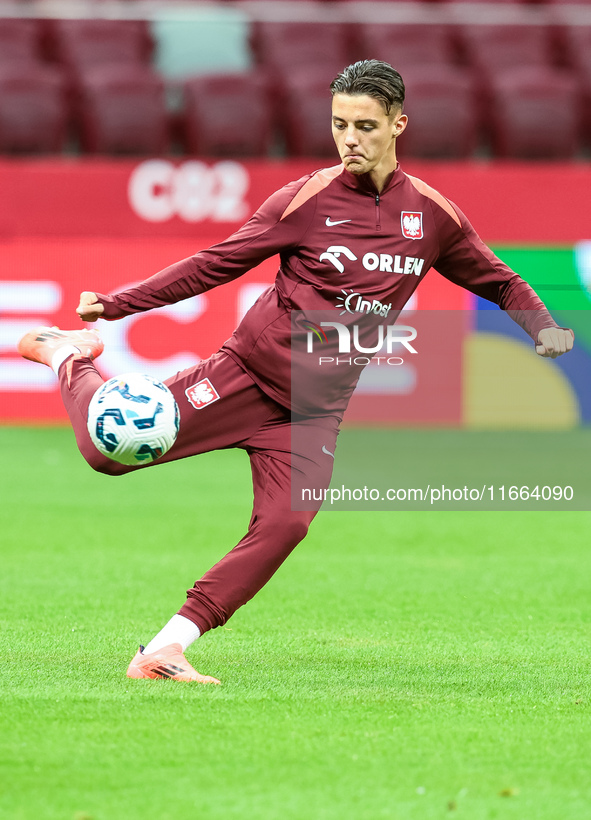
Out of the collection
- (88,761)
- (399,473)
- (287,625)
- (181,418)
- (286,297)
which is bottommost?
(88,761)

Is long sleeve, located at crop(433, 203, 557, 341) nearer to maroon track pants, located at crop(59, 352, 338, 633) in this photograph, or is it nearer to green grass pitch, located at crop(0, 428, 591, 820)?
maroon track pants, located at crop(59, 352, 338, 633)

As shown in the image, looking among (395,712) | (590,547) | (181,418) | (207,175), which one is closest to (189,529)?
(590,547)

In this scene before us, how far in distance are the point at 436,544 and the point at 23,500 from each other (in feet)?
9.98

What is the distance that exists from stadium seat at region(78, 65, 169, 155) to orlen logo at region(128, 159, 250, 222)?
0.72 m

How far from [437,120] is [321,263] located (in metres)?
9.54

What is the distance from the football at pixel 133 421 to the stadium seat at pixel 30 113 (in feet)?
31.0

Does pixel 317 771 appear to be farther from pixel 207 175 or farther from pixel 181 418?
pixel 207 175

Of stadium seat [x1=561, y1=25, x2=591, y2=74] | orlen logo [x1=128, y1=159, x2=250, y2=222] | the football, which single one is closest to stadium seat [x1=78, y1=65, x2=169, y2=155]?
orlen logo [x1=128, y1=159, x2=250, y2=222]

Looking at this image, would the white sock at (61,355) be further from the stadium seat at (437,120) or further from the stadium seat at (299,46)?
the stadium seat at (299,46)

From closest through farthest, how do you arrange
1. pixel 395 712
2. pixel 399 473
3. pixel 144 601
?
pixel 395 712 < pixel 144 601 < pixel 399 473

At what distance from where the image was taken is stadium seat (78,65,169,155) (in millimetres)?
13305

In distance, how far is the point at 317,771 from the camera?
3.43m

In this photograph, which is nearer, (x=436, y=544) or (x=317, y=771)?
(x=317, y=771)

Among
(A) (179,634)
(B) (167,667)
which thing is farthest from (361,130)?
(B) (167,667)
